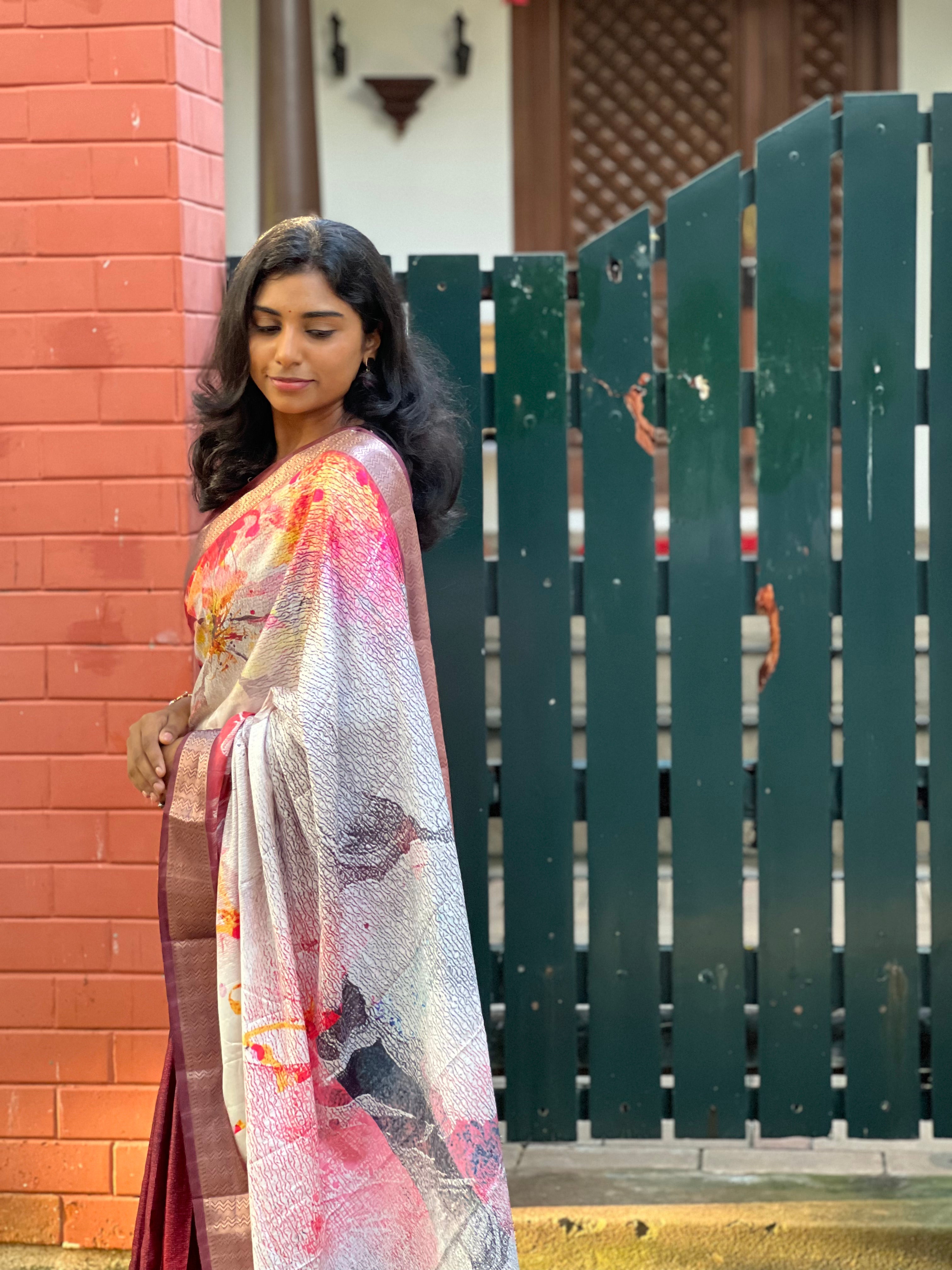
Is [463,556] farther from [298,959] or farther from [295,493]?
[298,959]

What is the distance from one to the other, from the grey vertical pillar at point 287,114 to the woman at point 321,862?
393 centimetres

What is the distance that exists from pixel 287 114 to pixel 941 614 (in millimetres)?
4148

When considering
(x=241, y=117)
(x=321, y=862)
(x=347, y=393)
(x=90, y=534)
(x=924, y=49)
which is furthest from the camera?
(x=241, y=117)

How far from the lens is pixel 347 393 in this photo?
199cm

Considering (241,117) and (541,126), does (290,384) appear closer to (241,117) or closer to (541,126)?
(541,126)

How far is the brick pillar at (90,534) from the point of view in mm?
2520

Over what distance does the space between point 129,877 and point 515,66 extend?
18.4ft

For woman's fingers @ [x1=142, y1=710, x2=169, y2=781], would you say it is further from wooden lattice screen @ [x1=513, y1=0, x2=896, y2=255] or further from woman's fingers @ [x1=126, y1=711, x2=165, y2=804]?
wooden lattice screen @ [x1=513, y1=0, x2=896, y2=255]

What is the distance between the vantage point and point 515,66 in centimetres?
707

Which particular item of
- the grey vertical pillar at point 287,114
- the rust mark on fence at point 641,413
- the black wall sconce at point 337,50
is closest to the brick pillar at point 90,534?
the rust mark on fence at point 641,413

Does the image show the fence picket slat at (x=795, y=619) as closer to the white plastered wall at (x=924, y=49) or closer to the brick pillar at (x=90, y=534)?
the brick pillar at (x=90, y=534)

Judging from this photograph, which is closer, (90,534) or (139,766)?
(139,766)

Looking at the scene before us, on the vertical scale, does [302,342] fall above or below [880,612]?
above

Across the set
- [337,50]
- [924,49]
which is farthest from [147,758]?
[924,49]
